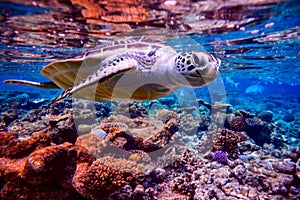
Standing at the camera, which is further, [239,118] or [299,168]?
[239,118]

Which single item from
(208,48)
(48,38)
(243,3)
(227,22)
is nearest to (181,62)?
(243,3)

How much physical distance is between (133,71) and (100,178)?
6.59 feet

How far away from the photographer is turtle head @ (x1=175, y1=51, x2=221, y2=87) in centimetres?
314

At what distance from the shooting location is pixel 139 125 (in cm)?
698

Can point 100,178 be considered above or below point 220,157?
above

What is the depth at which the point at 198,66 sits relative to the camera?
3.20m

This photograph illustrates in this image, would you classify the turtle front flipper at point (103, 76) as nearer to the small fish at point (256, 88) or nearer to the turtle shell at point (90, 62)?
the turtle shell at point (90, 62)

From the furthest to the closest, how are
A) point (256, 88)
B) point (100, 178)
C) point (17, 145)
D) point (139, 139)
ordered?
point (256, 88) < point (139, 139) < point (17, 145) < point (100, 178)

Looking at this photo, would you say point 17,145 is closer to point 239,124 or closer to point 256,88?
point 239,124

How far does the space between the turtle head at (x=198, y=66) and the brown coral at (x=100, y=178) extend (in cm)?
192

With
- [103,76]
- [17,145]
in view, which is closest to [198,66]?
[103,76]

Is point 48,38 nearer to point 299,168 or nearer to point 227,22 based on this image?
point 227,22

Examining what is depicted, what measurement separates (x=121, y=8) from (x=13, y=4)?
109 inches

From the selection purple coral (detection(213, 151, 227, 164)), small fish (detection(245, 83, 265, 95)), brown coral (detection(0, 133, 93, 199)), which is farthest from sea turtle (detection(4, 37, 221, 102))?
small fish (detection(245, 83, 265, 95))
